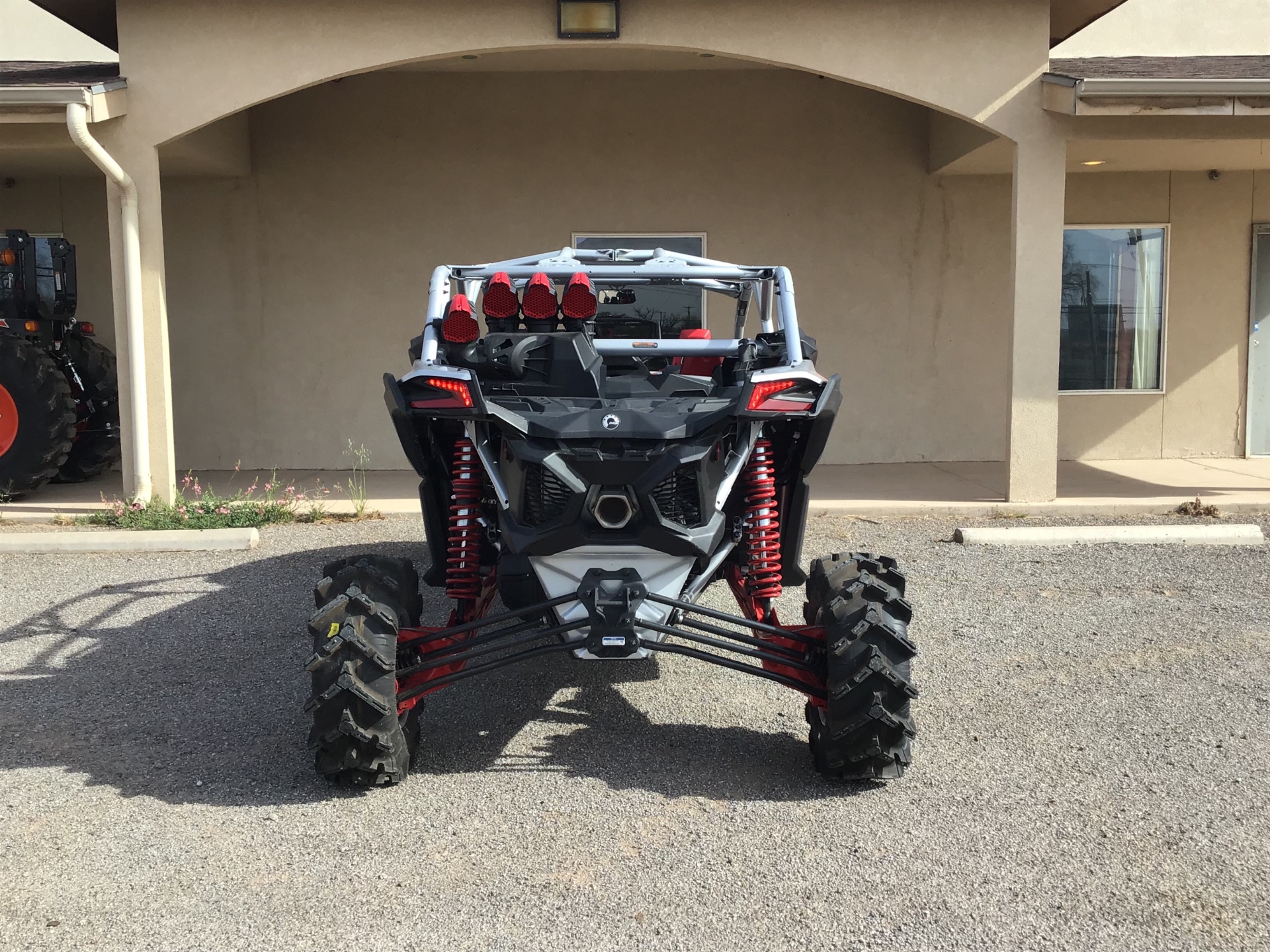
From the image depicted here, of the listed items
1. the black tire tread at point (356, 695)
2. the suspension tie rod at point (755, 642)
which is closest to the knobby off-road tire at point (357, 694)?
the black tire tread at point (356, 695)

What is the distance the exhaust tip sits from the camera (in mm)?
3840

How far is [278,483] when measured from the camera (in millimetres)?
10617

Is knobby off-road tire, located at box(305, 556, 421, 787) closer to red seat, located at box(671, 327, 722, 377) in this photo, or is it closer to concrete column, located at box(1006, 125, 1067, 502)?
red seat, located at box(671, 327, 722, 377)

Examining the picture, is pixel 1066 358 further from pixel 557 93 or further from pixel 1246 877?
pixel 1246 877

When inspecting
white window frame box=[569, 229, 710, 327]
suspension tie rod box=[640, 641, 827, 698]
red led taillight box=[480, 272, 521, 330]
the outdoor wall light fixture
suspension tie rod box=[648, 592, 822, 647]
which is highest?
the outdoor wall light fixture

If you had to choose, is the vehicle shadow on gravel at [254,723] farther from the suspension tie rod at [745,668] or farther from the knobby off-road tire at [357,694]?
the suspension tie rod at [745,668]

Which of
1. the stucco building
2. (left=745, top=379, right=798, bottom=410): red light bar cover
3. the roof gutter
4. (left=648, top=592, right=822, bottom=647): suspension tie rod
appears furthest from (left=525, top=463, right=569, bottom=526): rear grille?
the stucco building

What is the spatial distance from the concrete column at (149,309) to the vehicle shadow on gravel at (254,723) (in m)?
2.97

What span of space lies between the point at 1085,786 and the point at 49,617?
200 inches

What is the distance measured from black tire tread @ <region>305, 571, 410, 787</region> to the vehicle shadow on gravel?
0.17m

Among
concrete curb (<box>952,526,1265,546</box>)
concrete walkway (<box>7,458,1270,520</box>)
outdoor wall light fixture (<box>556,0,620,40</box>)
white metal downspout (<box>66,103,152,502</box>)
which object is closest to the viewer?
concrete curb (<box>952,526,1265,546</box>)

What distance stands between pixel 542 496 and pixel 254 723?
155 centimetres

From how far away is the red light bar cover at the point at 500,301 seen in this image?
4.48 metres

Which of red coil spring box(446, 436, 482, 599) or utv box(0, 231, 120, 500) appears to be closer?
red coil spring box(446, 436, 482, 599)
